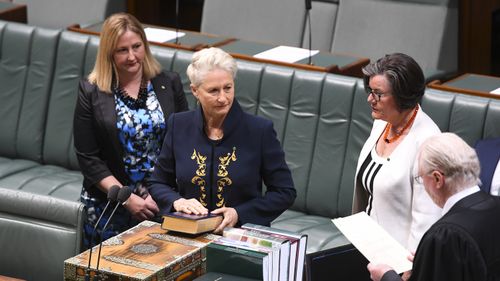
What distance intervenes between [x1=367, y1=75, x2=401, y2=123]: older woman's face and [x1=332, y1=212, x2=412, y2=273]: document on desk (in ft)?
1.79

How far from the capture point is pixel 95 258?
293cm


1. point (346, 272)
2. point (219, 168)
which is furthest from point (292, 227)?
point (346, 272)

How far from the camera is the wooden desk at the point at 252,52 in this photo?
5.20 meters

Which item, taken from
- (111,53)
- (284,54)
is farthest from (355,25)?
(111,53)

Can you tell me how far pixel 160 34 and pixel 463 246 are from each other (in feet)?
10.7

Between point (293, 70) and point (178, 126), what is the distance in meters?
1.59

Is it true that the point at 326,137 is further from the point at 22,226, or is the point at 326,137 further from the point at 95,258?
the point at 95,258

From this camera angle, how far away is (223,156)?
3.53m

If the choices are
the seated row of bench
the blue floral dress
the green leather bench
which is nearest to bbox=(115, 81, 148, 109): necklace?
the blue floral dress

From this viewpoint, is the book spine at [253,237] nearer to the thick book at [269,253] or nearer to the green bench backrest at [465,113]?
the thick book at [269,253]

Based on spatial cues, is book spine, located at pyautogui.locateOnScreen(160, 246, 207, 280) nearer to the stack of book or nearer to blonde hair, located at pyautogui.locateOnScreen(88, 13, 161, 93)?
the stack of book

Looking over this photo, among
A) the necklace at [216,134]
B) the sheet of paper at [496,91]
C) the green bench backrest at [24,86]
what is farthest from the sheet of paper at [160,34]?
the necklace at [216,134]

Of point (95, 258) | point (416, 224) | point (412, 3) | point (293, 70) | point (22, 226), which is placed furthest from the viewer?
point (412, 3)

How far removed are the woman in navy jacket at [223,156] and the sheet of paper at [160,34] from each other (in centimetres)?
209
